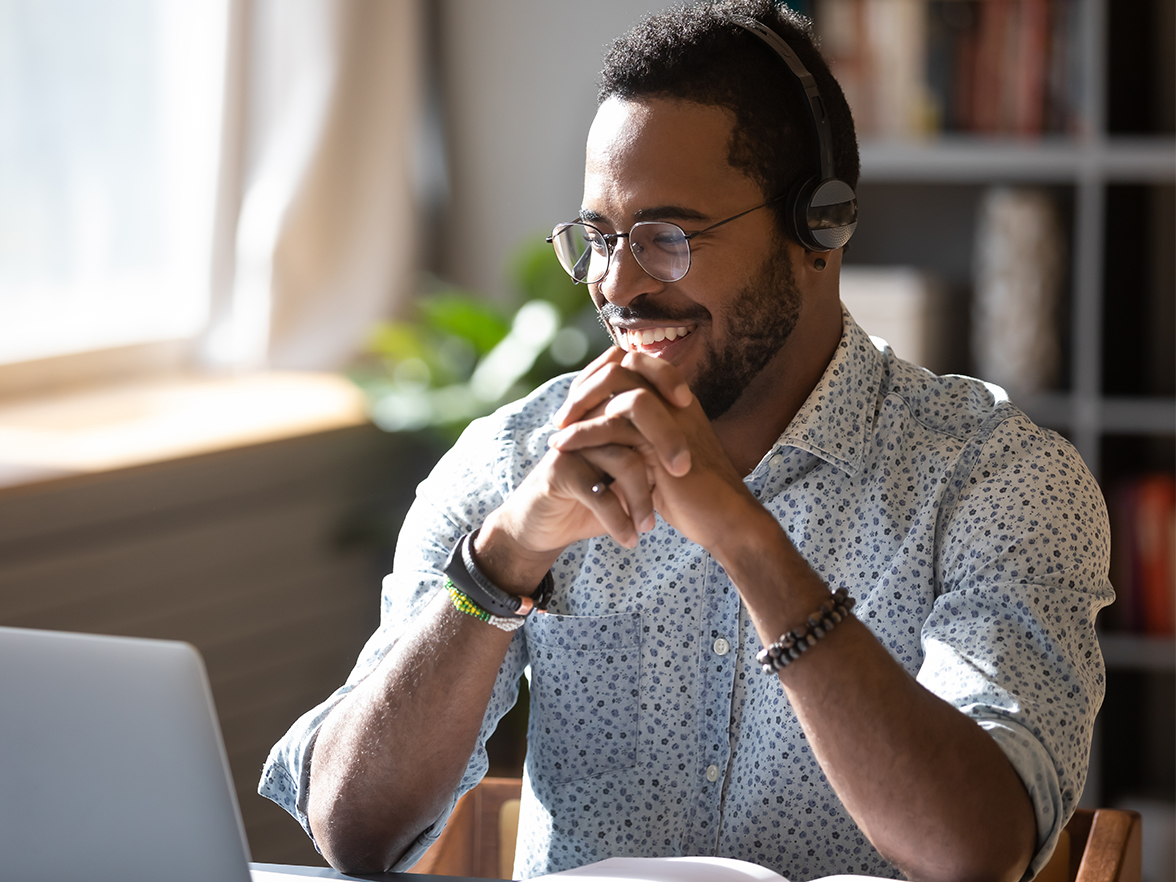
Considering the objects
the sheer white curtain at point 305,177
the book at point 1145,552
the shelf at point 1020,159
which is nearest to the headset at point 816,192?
the shelf at point 1020,159

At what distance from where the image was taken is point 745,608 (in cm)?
119

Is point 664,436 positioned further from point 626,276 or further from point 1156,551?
point 1156,551


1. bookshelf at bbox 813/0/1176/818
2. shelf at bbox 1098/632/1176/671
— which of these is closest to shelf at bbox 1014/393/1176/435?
bookshelf at bbox 813/0/1176/818

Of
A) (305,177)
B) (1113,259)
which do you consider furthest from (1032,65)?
(305,177)

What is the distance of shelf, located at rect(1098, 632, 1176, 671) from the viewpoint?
2.48 m

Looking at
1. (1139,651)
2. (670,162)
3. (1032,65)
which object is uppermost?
(1032,65)

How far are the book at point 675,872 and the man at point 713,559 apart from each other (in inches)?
3.7

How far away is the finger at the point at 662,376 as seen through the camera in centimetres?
107

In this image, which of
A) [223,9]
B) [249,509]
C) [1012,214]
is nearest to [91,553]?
[249,509]

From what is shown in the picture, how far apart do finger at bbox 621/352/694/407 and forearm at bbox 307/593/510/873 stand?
252mm

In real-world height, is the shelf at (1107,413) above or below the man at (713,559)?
below

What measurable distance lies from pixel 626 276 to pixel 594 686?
38 cm

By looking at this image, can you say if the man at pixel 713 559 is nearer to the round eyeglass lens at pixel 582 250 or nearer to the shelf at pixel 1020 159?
the round eyeglass lens at pixel 582 250

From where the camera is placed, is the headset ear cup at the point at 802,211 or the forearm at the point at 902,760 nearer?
the forearm at the point at 902,760
